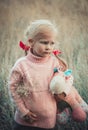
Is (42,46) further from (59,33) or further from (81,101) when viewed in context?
(81,101)

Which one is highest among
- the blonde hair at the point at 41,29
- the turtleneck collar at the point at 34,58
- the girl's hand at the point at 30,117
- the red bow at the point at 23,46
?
the blonde hair at the point at 41,29

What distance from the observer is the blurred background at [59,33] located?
300 centimetres

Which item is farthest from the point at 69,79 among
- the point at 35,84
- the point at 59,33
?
the point at 59,33

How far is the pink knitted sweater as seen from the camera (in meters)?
2.89

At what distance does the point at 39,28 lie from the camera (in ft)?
9.58

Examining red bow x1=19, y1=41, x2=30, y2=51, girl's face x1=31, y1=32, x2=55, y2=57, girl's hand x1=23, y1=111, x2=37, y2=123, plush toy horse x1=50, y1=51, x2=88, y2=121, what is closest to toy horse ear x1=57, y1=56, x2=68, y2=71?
plush toy horse x1=50, y1=51, x2=88, y2=121

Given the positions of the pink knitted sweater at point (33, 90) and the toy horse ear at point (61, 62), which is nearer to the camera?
the pink knitted sweater at point (33, 90)

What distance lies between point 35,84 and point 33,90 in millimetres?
47

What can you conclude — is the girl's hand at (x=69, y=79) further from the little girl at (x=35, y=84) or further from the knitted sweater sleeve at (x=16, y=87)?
the knitted sweater sleeve at (x=16, y=87)

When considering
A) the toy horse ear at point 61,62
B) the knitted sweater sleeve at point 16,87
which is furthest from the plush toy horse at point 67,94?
the knitted sweater sleeve at point 16,87

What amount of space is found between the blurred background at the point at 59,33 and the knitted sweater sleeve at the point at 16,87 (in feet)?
0.19

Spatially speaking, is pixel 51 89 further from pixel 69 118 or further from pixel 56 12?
pixel 56 12

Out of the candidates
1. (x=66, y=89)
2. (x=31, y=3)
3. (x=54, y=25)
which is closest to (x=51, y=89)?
(x=66, y=89)

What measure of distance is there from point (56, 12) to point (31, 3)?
209 millimetres
